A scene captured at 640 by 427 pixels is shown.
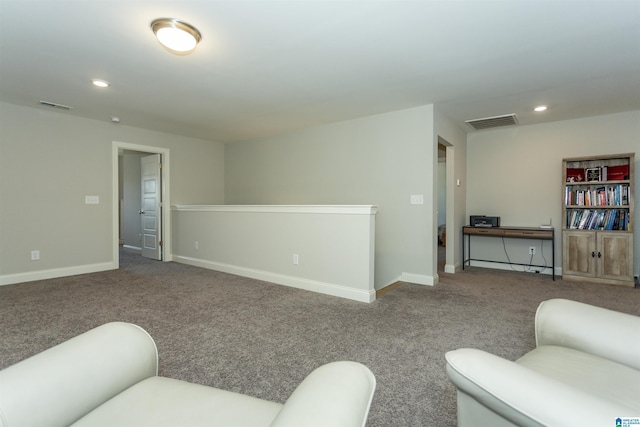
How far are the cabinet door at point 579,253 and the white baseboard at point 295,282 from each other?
3.09m

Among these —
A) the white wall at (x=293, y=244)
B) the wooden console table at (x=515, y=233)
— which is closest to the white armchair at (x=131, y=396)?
the white wall at (x=293, y=244)

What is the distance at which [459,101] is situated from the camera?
378 cm

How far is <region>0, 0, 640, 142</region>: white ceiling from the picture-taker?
2.05 metres

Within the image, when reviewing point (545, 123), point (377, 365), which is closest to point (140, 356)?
point (377, 365)

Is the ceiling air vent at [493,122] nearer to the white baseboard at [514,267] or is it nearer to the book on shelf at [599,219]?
the book on shelf at [599,219]

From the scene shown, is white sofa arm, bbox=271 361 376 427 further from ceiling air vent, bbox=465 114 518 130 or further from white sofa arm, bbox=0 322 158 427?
ceiling air vent, bbox=465 114 518 130

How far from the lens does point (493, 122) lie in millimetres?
4645

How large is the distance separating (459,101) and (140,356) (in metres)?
4.07

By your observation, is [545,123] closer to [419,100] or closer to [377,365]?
[419,100]

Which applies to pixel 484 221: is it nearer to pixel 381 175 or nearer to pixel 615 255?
pixel 615 255

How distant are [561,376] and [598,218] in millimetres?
4351

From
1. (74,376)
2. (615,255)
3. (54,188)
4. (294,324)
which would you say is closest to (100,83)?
(54,188)

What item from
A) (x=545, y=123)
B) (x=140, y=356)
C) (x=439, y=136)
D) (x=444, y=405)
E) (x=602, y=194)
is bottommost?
(x=444, y=405)

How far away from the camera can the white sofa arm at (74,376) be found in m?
0.79
